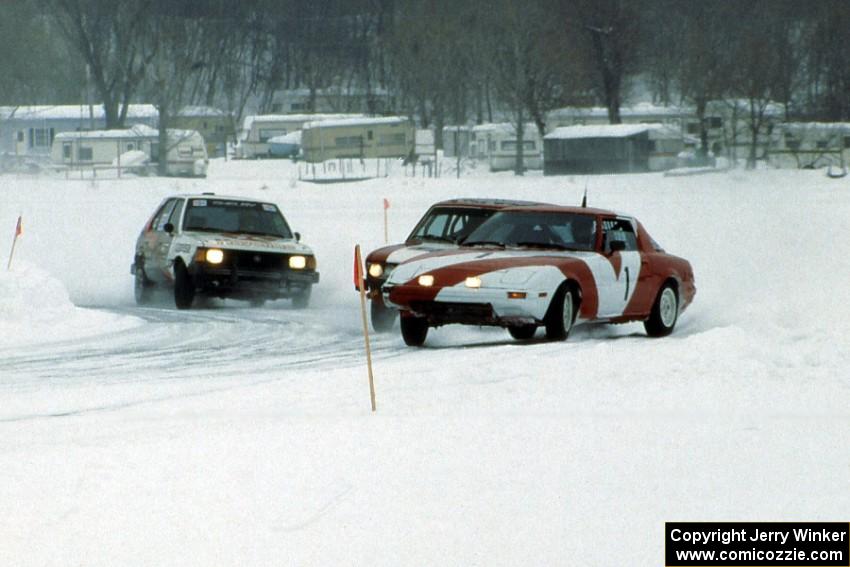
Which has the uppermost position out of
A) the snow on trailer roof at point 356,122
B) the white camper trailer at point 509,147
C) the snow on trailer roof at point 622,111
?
the snow on trailer roof at point 622,111

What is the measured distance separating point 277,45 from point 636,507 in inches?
5042

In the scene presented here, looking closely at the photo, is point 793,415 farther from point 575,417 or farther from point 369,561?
point 369,561

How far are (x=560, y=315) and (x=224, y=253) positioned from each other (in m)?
6.40

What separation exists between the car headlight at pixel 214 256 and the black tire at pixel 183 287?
46 centimetres

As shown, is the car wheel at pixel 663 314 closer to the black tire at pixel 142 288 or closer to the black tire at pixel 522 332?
the black tire at pixel 522 332

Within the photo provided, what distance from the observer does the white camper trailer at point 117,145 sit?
77688 mm

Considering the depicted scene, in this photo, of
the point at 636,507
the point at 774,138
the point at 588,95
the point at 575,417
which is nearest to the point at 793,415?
the point at 575,417

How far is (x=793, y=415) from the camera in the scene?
966cm

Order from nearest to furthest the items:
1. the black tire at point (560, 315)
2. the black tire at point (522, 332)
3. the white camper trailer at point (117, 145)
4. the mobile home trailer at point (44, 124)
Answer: the black tire at point (560, 315) → the black tire at point (522, 332) → the white camper trailer at point (117, 145) → the mobile home trailer at point (44, 124)

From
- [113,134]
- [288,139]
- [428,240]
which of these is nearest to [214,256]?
[428,240]

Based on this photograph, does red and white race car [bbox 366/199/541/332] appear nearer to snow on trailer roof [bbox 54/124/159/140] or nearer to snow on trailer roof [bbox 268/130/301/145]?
snow on trailer roof [bbox 54/124/159/140]

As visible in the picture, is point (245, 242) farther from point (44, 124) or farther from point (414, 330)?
point (44, 124)

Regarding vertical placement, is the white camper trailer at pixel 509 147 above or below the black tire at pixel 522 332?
above

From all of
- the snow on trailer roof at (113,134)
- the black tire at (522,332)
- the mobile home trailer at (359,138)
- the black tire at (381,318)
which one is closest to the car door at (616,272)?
the black tire at (522,332)
